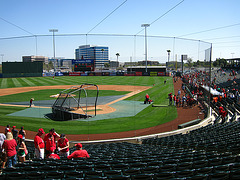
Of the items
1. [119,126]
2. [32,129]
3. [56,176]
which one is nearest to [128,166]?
[56,176]

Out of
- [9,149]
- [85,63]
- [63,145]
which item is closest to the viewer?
[9,149]

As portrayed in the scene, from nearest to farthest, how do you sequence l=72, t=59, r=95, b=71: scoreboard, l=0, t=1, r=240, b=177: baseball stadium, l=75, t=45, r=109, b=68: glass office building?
l=0, t=1, r=240, b=177: baseball stadium, l=75, t=45, r=109, b=68: glass office building, l=72, t=59, r=95, b=71: scoreboard

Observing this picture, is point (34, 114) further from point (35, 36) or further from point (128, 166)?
point (128, 166)

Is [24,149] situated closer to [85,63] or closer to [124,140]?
[124,140]

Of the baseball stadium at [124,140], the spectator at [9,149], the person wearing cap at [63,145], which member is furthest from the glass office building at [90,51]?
the spectator at [9,149]

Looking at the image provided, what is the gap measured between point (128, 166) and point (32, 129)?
12.4 m

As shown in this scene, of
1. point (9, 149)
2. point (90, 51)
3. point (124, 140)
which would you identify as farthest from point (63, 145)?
point (90, 51)

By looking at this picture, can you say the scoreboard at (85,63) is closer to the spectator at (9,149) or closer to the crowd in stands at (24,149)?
the crowd in stands at (24,149)

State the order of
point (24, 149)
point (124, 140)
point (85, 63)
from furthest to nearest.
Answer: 1. point (85, 63)
2. point (124, 140)
3. point (24, 149)

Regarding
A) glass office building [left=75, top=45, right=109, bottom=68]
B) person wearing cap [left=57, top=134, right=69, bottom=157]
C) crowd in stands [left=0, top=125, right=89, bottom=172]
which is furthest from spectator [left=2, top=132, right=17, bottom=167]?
Result: glass office building [left=75, top=45, right=109, bottom=68]

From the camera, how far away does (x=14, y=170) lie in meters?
5.18

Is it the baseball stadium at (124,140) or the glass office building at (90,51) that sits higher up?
the glass office building at (90,51)

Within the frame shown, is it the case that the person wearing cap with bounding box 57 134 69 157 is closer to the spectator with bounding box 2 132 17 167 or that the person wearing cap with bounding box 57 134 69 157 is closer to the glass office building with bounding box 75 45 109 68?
the spectator with bounding box 2 132 17 167

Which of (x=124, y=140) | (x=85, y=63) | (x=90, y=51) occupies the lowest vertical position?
(x=124, y=140)
